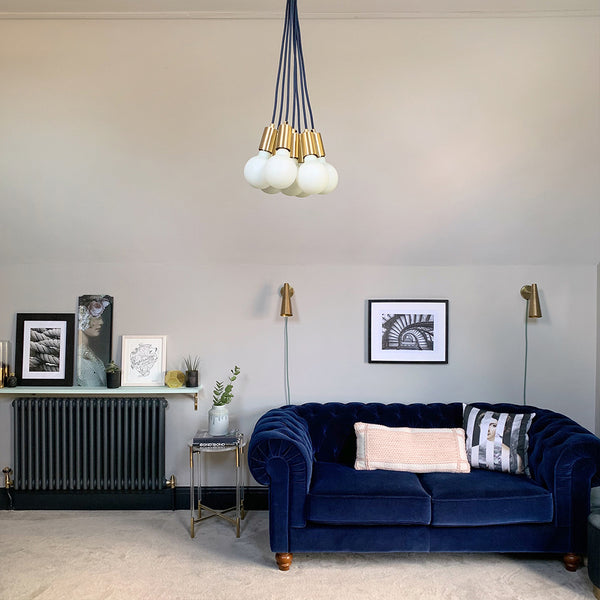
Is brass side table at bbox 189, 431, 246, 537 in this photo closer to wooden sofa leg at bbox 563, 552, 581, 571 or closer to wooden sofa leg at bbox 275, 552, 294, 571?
wooden sofa leg at bbox 275, 552, 294, 571

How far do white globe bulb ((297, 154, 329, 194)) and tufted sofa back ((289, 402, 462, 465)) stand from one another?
2.63m

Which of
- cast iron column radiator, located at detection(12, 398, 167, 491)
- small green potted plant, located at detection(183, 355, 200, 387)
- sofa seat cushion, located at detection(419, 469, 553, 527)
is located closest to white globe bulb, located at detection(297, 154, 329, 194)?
sofa seat cushion, located at detection(419, 469, 553, 527)

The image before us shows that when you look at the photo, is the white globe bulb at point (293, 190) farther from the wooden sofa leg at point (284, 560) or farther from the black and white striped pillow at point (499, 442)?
the black and white striped pillow at point (499, 442)


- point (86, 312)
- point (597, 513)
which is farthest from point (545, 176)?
point (86, 312)

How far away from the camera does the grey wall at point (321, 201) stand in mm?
3508

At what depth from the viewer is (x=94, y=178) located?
414 centimetres

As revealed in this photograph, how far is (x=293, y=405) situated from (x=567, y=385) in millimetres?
2245

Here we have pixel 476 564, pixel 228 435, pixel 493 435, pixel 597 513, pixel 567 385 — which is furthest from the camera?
pixel 567 385

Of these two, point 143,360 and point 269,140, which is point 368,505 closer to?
point 143,360

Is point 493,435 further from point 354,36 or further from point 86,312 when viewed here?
point 86,312

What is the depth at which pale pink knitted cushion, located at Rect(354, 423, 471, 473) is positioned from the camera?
397cm

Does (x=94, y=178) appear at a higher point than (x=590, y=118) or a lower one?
lower

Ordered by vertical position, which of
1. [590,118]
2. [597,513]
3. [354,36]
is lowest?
[597,513]

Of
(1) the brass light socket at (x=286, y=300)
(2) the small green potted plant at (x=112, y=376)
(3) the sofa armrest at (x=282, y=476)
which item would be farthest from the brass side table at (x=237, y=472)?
(1) the brass light socket at (x=286, y=300)
